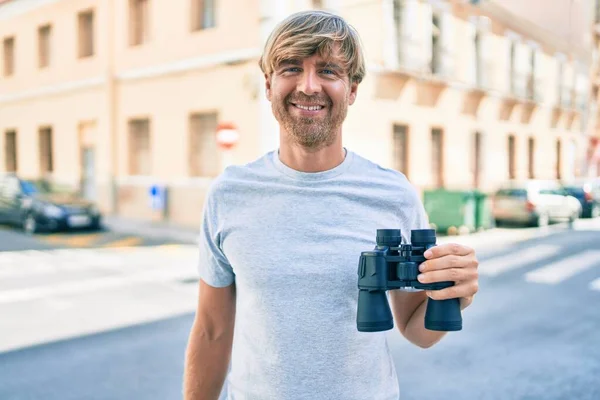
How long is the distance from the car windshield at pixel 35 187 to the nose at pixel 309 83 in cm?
1694

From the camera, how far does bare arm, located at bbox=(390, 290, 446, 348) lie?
71.4 inches

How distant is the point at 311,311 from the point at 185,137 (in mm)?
17003

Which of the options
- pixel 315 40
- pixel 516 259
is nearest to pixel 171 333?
pixel 315 40

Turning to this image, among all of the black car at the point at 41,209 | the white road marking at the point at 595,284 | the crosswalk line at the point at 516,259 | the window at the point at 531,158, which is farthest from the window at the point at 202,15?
the window at the point at 531,158

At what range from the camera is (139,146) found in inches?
790

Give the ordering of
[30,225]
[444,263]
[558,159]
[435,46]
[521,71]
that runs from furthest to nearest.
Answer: [558,159] < [521,71] < [435,46] < [30,225] < [444,263]

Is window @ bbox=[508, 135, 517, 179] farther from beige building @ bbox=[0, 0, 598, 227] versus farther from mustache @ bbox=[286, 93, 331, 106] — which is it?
mustache @ bbox=[286, 93, 331, 106]

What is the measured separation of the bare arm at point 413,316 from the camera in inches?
71.4

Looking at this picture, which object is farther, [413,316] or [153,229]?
[153,229]

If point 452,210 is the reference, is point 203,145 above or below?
above

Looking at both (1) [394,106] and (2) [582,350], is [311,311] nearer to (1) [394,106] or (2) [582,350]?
(2) [582,350]

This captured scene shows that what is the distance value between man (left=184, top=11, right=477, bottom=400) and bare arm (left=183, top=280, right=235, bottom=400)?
0.20 feet

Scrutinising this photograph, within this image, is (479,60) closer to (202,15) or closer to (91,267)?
(202,15)

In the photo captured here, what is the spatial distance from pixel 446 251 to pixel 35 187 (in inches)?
701
